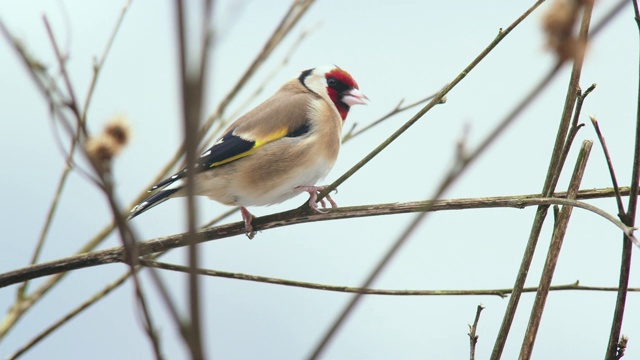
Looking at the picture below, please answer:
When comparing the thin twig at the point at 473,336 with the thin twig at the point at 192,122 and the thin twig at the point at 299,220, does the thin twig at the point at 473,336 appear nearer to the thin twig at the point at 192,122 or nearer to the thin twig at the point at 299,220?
the thin twig at the point at 299,220

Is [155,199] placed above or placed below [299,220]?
above

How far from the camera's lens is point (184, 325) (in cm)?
72

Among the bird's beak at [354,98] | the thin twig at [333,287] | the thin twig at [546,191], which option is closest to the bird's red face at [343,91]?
the bird's beak at [354,98]

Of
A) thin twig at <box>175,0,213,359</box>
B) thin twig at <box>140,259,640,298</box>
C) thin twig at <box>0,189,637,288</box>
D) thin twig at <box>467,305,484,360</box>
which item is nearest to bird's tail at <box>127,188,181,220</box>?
thin twig at <box>0,189,637,288</box>

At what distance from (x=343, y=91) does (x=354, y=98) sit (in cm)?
9

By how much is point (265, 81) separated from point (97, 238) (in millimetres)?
824

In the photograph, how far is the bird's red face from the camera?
368 cm

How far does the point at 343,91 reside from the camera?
374 cm

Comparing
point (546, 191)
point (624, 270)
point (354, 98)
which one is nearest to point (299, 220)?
point (546, 191)

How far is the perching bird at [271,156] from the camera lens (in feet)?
9.98

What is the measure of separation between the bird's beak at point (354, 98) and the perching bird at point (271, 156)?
0.17m

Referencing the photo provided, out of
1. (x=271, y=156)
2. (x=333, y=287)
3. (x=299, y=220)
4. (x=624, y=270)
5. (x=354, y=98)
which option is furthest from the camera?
(x=354, y=98)

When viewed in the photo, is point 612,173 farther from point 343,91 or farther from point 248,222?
point 343,91

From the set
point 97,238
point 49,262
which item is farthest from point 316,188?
point 49,262
